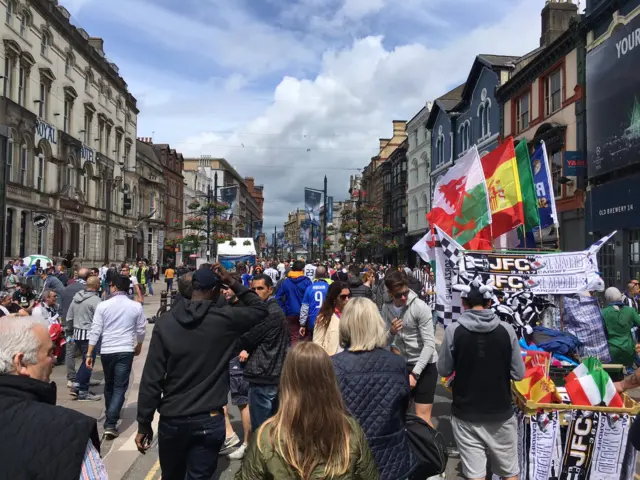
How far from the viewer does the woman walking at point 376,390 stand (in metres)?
3.03

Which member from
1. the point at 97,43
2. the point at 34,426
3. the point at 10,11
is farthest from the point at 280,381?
the point at 97,43

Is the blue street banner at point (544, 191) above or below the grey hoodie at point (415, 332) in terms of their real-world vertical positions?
above

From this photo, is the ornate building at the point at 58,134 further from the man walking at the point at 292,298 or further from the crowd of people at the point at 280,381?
the crowd of people at the point at 280,381

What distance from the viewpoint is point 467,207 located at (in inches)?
312

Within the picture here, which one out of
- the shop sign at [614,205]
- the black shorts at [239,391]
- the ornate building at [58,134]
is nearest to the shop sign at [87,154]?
the ornate building at [58,134]

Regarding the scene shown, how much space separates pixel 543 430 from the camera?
173 inches

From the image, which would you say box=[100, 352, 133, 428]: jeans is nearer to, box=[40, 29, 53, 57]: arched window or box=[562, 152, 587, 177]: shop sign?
box=[562, 152, 587, 177]: shop sign

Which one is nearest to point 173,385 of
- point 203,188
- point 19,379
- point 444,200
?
point 19,379

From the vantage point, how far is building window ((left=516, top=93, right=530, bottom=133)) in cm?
2427

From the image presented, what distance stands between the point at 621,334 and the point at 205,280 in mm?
5833

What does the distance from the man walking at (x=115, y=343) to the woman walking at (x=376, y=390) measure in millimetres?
3652

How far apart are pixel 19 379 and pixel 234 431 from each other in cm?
491

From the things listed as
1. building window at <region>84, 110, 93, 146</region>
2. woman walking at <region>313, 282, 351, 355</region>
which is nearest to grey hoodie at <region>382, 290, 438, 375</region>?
woman walking at <region>313, 282, 351, 355</region>

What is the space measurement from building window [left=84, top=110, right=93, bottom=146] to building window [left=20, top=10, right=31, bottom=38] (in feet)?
31.6
